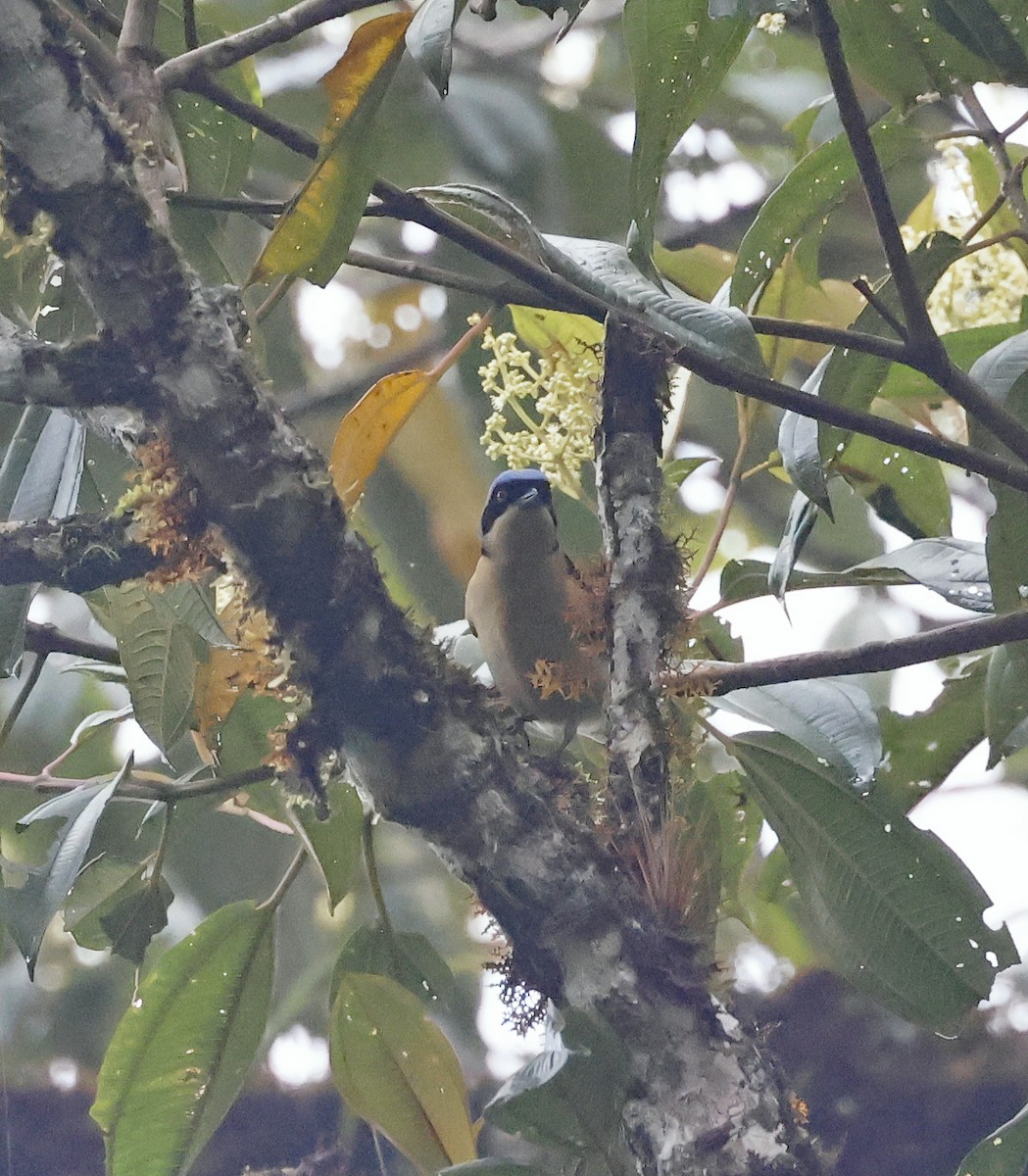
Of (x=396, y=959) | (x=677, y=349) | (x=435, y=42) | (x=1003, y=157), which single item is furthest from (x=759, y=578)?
(x=435, y=42)

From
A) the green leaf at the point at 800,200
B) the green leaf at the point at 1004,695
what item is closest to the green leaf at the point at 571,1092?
the green leaf at the point at 1004,695

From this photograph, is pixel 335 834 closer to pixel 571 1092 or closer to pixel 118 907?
pixel 118 907

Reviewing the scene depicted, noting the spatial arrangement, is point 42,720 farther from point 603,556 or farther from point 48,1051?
point 603,556

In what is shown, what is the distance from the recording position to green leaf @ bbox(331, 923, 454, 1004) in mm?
1504

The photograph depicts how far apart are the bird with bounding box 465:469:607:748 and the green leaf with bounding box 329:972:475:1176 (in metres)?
0.37

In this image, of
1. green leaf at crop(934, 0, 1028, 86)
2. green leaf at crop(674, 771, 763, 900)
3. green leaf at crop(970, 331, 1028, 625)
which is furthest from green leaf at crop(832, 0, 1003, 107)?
green leaf at crop(674, 771, 763, 900)

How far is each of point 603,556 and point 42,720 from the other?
4.38ft

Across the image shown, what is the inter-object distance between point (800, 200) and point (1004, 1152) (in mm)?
928

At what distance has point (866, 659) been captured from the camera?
1.17 metres

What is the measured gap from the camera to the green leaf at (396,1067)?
1.34 m

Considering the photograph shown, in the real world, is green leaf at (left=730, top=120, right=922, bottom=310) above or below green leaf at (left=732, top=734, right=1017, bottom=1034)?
above

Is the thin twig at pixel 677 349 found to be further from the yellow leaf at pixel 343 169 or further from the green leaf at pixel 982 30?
the green leaf at pixel 982 30

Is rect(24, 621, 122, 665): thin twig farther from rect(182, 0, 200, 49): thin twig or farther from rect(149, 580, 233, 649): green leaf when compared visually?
rect(182, 0, 200, 49): thin twig

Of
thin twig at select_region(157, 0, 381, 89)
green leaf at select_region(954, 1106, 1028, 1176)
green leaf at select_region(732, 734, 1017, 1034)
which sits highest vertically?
thin twig at select_region(157, 0, 381, 89)
